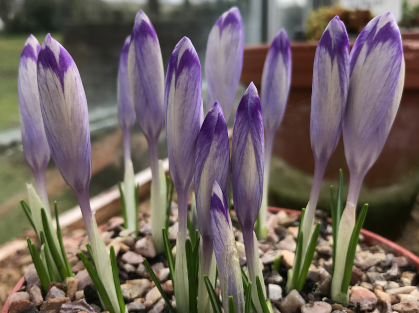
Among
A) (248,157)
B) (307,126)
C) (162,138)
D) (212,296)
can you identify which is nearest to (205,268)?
(212,296)

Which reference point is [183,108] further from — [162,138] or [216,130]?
[162,138]

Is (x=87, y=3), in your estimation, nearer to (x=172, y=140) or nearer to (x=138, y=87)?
(x=138, y=87)

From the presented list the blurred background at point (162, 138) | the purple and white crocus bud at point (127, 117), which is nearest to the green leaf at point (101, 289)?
the purple and white crocus bud at point (127, 117)

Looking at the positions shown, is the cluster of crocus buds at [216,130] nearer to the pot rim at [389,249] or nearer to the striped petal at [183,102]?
the striped petal at [183,102]

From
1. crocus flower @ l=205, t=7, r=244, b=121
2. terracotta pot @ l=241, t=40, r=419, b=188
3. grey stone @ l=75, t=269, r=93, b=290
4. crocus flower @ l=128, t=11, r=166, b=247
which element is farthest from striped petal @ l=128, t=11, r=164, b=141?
terracotta pot @ l=241, t=40, r=419, b=188

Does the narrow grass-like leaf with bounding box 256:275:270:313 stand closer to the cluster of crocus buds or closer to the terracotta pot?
the cluster of crocus buds

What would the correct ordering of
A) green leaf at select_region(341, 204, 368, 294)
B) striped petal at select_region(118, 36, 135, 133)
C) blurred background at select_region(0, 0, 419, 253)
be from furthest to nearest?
blurred background at select_region(0, 0, 419, 253) → striped petal at select_region(118, 36, 135, 133) → green leaf at select_region(341, 204, 368, 294)

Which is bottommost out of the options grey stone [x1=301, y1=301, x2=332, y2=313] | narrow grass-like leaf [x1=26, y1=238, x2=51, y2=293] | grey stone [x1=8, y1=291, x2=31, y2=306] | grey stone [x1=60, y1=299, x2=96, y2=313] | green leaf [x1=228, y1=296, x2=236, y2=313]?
grey stone [x1=301, y1=301, x2=332, y2=313]
